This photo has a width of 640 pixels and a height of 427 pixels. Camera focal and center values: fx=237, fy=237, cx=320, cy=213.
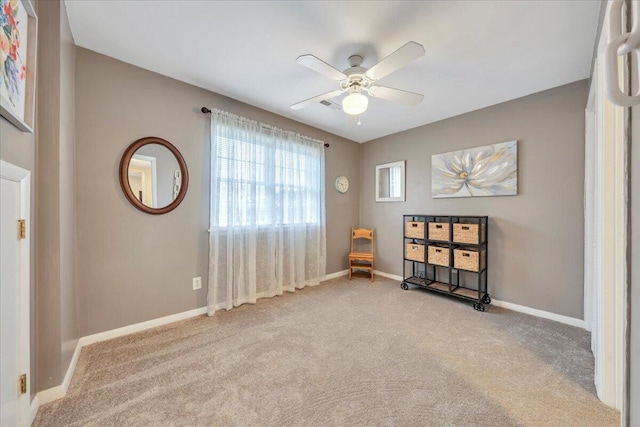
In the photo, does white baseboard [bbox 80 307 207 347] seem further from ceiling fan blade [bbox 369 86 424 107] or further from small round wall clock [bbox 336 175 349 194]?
ceiling fan blade [bbox 369 86 424 107]

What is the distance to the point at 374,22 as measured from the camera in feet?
5.57

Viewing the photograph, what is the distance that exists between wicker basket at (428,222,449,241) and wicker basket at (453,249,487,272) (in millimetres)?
225

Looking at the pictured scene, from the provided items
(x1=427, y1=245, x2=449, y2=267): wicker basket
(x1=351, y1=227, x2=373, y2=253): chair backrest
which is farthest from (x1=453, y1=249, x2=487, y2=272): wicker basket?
(x1=351, y1=227, x2=373, y2=253): chair backrest

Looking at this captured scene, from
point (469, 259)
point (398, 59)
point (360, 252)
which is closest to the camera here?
point (398, 59)

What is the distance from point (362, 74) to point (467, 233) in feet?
7.41

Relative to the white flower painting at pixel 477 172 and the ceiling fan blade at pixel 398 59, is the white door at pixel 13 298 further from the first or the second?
the white flower painting at pixel 477 172

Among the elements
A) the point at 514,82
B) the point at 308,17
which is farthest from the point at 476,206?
the point at 308,17

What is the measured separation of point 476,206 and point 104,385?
402 cm

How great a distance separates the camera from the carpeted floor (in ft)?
4.45

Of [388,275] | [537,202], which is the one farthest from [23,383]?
[537,202]

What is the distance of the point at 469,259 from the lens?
2.89 meters

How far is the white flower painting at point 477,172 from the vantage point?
2.84m

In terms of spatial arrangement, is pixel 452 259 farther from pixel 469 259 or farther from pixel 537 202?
pixel 537 202

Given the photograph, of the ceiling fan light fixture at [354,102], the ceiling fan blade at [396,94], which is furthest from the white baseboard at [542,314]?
the ceiling fan light fixture at [354,102]
